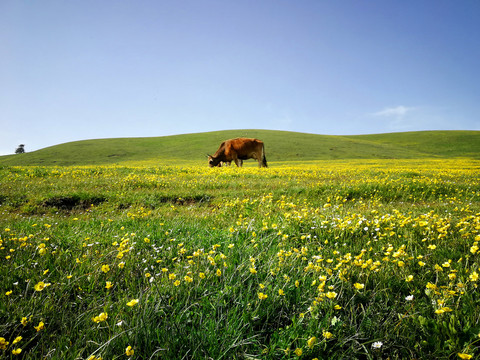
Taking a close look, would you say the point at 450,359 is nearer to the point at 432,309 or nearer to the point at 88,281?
the point at 432,309

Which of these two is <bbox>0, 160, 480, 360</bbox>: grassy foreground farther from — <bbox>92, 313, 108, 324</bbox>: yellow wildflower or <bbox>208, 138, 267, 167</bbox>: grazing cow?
<bbox>208, 138, 267, 167</bbox>: grazing cow

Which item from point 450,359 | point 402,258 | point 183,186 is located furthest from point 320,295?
point 183,186

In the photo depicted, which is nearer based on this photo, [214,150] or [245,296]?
[245,296]

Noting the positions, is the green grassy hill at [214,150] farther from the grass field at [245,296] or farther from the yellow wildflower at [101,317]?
the yellow wildflower at [101,317]

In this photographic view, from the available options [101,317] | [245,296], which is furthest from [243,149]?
[101,317]

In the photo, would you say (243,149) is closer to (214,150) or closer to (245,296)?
(245,296)

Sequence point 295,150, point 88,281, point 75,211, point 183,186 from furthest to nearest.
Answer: point 295,150
point 183,186
point 75,211
point 88,281

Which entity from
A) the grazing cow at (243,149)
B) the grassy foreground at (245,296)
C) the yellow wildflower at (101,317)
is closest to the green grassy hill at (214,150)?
the grazing cow at (243,149)

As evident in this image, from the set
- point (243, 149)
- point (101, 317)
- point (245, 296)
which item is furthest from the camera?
point (243, 149)

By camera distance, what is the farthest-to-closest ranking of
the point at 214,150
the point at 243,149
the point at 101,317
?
the point at 214,150, the point at 243,149, the point at 101,317

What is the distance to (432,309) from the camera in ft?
8.03

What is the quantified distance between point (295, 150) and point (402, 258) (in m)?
64.6

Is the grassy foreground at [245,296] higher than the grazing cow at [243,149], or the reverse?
the grazing cow at [243,149]

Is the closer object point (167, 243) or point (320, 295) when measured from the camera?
point (320, 295)
